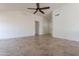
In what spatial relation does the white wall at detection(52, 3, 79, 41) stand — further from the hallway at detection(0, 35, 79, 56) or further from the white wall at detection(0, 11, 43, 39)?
the white wall at detection(0, 11, 43, 39)

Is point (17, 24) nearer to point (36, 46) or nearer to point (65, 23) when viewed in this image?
point (36, 46)

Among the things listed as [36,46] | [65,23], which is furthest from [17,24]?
[65,23]

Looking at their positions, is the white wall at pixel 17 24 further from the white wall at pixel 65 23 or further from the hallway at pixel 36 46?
the white wall at pixel 65 23

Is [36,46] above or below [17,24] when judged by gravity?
below

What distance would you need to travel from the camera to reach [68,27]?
5.08 ft

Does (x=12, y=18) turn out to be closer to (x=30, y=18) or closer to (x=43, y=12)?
(x=30, y=18)

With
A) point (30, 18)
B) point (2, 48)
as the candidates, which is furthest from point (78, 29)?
point (2, 48)

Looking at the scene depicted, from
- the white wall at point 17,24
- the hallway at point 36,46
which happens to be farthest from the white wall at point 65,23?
the white wall at point 17,24

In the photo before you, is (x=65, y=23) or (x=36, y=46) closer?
(x=65, y=23)

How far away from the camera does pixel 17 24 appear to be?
1.54 m

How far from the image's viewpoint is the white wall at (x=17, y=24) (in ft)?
4.64

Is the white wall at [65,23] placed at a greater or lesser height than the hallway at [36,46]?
greater

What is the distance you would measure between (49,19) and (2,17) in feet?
2.09

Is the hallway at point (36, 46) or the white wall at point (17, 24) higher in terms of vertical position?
the white wall at point (17, 24)
